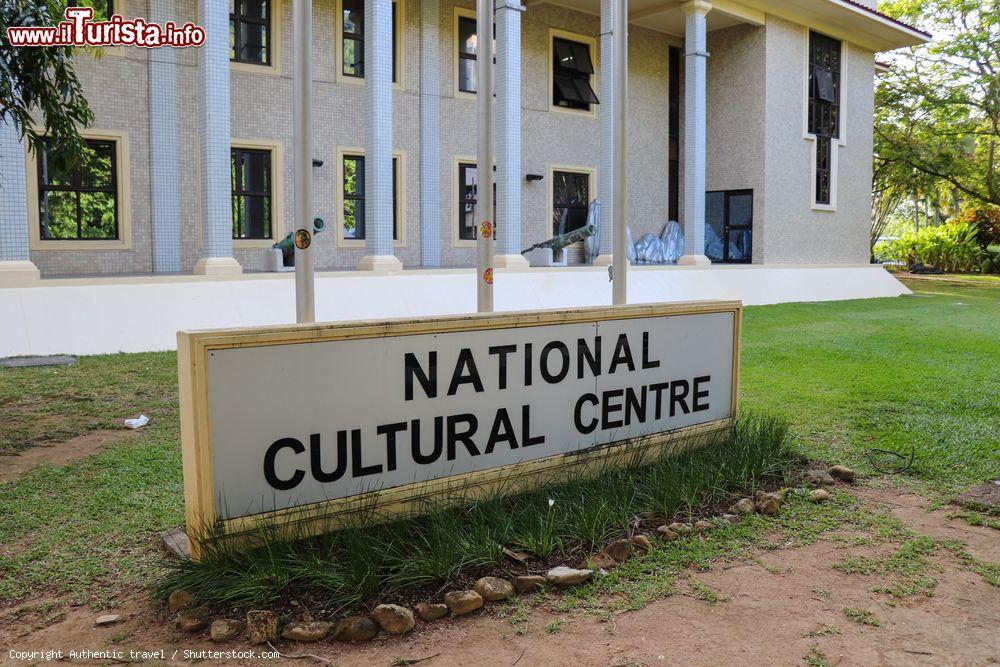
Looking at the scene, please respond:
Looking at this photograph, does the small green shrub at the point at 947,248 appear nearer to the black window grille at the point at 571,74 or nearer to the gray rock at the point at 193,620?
the black window grille at the point at 571,74

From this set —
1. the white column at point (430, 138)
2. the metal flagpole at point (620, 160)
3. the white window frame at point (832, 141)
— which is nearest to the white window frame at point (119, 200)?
→ the white column at point (430, 138)

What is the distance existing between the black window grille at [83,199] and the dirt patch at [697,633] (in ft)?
41.1

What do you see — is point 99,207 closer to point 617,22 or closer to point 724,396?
point 617,22

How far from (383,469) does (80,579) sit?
4.82 feet

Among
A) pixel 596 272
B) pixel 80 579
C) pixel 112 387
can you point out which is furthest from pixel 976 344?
pixel 80 579

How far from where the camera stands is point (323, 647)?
343 cm

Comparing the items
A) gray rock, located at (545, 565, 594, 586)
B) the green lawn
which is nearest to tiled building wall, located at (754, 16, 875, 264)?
the green lawn

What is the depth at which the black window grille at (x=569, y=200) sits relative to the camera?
71.7 ft

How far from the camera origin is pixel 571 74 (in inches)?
857

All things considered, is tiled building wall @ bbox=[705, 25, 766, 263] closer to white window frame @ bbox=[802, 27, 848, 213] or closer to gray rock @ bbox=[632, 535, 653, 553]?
white window frame @ bbox=[802, 27, 848, 213]

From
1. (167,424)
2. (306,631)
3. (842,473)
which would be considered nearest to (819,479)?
(842,473)

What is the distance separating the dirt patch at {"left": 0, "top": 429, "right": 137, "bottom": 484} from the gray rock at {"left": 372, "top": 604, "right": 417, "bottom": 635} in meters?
3.42

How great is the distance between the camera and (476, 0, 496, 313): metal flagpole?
20.2 feet

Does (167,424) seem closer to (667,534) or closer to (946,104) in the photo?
(667,534)
